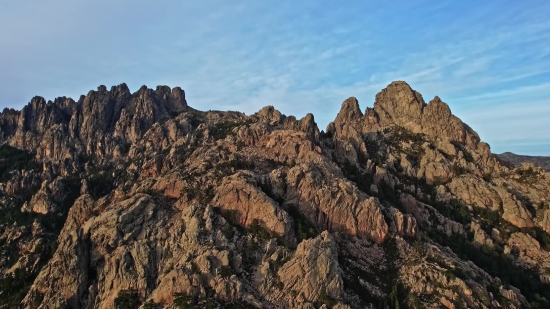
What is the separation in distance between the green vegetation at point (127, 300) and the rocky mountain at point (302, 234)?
230 millimetres

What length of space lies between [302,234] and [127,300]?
35.0 meters

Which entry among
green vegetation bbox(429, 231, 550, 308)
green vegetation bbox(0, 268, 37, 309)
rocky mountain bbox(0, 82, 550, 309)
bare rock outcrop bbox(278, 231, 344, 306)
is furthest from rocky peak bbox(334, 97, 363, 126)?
green vegetation bbox(0, 268, 37, 309)

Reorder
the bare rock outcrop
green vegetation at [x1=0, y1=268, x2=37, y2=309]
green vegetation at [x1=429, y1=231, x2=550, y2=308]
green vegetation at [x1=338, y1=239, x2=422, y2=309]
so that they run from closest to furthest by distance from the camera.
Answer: the bare rock outcrop < green vegetation at [x1=338, y1=239, x2=422, y2=309] < green vegetation at [x1=429, y1=231, x2=550, y2=308] < green vegetation at [x1=0, y1=268, x2=37, y2=309]

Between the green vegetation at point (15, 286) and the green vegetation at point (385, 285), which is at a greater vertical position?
the green vegetation at point (385, 285)

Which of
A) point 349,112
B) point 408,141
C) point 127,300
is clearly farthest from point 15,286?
point 349,112

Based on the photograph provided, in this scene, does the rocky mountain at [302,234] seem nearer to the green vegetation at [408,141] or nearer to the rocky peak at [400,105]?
the green vegetation at [408,141]

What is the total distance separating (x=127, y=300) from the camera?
85.9 meters

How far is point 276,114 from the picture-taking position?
188750mm

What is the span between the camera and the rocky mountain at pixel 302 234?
86438mm

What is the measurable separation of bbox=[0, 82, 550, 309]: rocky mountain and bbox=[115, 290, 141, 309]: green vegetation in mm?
230

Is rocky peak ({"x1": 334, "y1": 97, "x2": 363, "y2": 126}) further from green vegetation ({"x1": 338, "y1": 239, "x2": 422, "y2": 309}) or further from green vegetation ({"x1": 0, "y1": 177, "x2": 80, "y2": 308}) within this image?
green vegetation ({"x1": 0, "y1": 177, "x2": 80, "y2": 308})

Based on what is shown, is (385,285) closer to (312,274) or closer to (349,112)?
(312,274)

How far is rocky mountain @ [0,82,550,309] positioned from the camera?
86.4 meters

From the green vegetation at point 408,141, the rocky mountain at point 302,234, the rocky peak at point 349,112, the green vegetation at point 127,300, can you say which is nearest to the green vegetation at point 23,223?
the rocky mountain at point 302,234
